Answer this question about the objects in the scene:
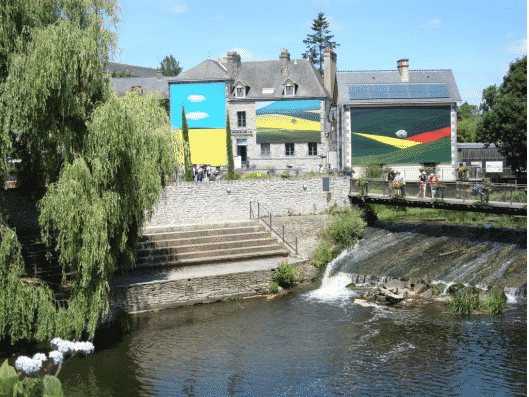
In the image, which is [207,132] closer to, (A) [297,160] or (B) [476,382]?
(A) [297,160]

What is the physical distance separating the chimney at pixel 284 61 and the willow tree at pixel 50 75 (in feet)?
96.1

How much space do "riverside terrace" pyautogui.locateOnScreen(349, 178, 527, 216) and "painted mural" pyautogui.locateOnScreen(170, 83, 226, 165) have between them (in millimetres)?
15714

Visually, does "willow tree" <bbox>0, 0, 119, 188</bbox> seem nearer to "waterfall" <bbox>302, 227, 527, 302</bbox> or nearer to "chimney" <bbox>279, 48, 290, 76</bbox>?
"waterfall" <bbox>302, 227, 527, 302</bbox>

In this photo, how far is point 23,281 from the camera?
14.1 metres

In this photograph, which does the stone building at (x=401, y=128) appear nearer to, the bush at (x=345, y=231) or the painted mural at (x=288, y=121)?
the painted mural at (x=288, y=121)

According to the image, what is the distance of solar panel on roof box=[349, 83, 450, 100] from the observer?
37531mm

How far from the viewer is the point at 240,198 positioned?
1123 inches

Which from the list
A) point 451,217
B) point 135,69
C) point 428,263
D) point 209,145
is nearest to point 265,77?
point 209,145

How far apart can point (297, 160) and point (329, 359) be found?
29.3 m

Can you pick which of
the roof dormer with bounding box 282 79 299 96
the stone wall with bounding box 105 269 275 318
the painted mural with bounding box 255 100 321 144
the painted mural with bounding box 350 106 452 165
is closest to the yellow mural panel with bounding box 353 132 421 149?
the painted mural with bounding box 350 106 452 165

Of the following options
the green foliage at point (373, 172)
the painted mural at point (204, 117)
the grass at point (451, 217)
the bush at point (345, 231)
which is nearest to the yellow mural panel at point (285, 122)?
the painted mural at point (204, 117)

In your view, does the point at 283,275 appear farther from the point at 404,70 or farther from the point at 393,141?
the point at 404,70

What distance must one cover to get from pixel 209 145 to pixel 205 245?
1933 centimetres

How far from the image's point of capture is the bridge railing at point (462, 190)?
65.2ft
